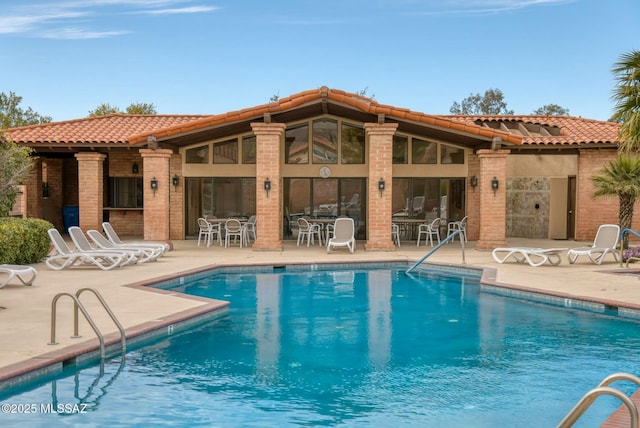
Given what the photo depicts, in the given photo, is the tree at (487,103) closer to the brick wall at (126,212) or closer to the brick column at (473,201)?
the brick column at (473,201)

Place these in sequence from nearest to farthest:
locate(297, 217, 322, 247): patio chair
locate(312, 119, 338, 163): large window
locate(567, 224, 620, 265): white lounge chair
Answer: locate(567, 224, 620, 265): white lounge chair
locate(297, 217, 322, 247): patio chair
locate(312, 119, 338, 163): large window

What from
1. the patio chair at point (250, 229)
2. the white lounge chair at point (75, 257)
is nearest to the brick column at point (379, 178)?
the patio chair at point (250, 229)

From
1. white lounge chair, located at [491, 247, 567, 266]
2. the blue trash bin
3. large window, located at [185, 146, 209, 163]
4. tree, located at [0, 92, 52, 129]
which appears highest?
tree, located at [0, 92, 52, 129]

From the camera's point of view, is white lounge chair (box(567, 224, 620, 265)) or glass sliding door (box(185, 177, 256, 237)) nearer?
white lounge chair (box(567, 224, 620, 265))

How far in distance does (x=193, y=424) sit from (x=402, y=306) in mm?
6209

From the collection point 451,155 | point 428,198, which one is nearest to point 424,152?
point 451,155

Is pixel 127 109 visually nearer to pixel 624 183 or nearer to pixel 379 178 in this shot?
pixel 379 178

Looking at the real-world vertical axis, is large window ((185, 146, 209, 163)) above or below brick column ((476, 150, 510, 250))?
above

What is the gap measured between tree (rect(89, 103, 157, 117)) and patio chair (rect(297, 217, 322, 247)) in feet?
91.0

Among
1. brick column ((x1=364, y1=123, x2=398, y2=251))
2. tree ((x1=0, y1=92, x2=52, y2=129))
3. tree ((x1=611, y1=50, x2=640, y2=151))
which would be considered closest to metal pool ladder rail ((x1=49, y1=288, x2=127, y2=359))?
tree ((x1=611, y1=50, x2=640, y2=151))

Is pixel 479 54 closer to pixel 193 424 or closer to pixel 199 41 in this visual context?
pixel 199 41

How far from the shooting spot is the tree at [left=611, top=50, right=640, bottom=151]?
43.0ft

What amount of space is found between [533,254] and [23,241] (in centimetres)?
1197

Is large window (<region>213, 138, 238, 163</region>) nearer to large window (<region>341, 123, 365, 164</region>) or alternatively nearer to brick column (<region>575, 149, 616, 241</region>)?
large window (<region>341, 123, 365, 164</region>)
